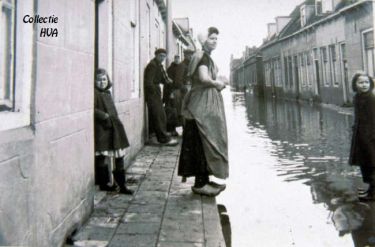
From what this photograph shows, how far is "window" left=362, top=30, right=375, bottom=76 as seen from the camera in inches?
628

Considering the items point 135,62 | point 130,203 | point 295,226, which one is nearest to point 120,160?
point 130,203

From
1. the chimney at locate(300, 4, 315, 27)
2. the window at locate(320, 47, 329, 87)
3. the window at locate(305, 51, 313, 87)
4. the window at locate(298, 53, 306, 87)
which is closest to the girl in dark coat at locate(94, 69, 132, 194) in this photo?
the window at locate(320, 47, 329, 87)

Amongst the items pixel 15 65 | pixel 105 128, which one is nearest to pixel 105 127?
pixel 105 128

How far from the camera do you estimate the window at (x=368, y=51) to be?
1596 centimetres

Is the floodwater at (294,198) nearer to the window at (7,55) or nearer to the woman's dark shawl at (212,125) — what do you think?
the woman's dark shawl at (212,125)

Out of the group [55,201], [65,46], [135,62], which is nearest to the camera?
[55,201]

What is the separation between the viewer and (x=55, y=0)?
2.88 m

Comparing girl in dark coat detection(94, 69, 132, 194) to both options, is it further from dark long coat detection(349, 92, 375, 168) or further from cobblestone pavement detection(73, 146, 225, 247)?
dark long coat detection(349, 92, 375, 168)

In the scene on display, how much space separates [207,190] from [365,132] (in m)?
1.94

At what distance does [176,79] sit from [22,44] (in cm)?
676

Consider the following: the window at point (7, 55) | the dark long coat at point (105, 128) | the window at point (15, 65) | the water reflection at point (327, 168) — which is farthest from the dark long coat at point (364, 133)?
the window at point (7, 55)

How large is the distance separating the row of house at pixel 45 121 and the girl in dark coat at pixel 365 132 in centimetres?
303

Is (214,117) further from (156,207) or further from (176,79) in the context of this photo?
(176,79)

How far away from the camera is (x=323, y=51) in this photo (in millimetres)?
21828
